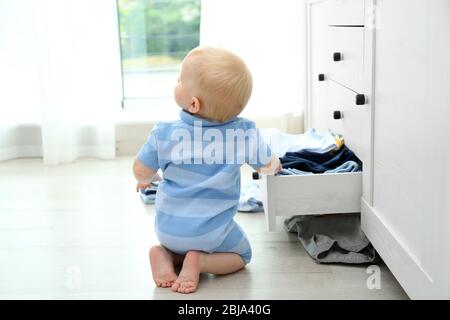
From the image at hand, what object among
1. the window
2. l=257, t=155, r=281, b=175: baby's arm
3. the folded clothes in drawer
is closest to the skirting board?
the folded clothes in drawer

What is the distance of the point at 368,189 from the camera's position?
1427 millimetres

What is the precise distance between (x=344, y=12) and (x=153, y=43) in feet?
4.44

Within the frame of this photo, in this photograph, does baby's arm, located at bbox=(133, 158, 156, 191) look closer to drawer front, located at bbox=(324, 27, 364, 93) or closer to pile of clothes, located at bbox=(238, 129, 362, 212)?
pile of clothes, located at bbox=(238, 129, 362, 212)

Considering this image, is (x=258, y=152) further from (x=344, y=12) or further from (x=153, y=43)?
(x=153, y=43)

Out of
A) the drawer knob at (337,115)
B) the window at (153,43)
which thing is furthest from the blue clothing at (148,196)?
the window at (153,43)

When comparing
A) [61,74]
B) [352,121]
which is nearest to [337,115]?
[352,121]

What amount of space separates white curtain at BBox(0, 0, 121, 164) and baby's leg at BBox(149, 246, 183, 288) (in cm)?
120

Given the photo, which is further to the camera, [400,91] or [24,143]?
[24,143]

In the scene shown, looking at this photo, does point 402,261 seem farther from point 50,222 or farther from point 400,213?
point 50,222

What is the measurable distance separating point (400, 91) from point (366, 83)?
9.8 inches

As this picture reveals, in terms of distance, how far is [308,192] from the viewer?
1483 mm

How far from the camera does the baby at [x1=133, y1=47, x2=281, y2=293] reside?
1331 mm

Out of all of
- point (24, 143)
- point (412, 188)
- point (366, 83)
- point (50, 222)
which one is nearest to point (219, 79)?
point (366, 83)
